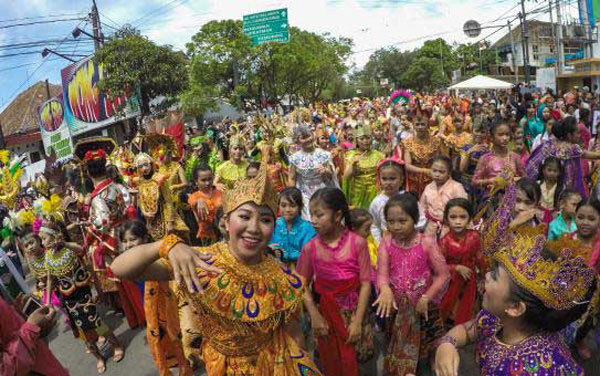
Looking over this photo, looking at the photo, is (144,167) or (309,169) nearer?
(144,167)

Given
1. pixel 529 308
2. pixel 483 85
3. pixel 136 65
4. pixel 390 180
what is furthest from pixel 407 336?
pixel 136 65

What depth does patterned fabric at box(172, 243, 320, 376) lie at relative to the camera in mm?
2020

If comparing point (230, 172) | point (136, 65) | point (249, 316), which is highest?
point (136, 65)

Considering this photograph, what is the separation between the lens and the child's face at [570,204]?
375cm

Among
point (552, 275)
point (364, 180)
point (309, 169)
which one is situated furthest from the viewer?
point (364, 180)

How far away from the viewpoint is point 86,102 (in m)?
26.4

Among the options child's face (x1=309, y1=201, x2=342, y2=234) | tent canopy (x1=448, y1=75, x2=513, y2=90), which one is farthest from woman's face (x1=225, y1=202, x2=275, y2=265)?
tent canopy (x1=448, y1=75, x2=513, y2=90)

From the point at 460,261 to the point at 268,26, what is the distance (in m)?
20.0

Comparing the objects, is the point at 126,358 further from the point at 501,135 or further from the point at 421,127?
the point at 501,135

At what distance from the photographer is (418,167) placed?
5.43 m

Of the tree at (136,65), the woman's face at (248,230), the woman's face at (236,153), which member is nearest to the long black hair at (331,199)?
the woman's face at (248,230)

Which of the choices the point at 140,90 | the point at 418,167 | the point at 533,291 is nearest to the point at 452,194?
the point at 418,167

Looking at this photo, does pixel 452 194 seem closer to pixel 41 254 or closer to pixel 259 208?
pixel 259 208

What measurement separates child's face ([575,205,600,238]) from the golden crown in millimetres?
1864
